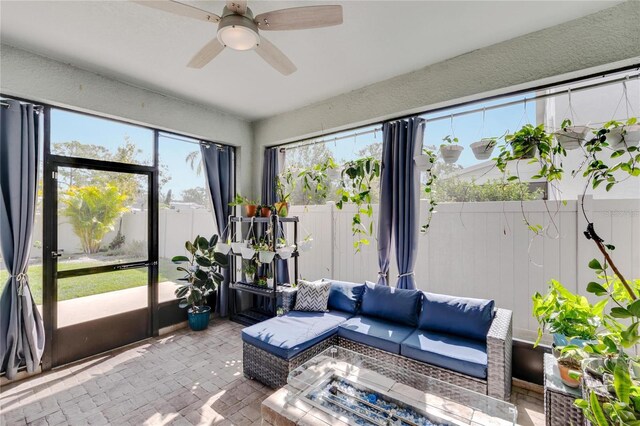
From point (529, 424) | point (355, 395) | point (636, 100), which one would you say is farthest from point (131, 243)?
point (636, 100)

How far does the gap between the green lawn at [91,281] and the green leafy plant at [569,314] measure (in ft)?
12.4

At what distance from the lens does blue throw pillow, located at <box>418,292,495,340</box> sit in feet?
7.77

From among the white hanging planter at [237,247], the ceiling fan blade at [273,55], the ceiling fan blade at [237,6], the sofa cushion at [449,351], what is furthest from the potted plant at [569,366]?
the white hanging planter at [237,247]

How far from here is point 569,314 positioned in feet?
5.01

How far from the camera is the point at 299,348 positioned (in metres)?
2.36

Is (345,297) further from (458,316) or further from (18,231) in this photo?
(18,231)

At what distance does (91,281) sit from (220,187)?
181 centimetres

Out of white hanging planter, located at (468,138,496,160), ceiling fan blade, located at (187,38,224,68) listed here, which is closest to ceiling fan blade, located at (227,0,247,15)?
ceiling fan blade, located at (187,38,224,68)

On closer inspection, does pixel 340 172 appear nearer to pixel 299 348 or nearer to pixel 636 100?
pixel 299 348

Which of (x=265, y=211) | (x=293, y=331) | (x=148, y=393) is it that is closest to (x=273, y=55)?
(x=265, y=211)

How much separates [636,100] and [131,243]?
483 centimetres

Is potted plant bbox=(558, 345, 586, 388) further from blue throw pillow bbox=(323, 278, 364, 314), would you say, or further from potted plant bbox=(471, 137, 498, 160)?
blue throw pillow bbox=(323, 278, 364, 314)

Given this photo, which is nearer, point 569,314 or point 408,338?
point 569,314

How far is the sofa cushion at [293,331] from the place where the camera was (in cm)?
237
